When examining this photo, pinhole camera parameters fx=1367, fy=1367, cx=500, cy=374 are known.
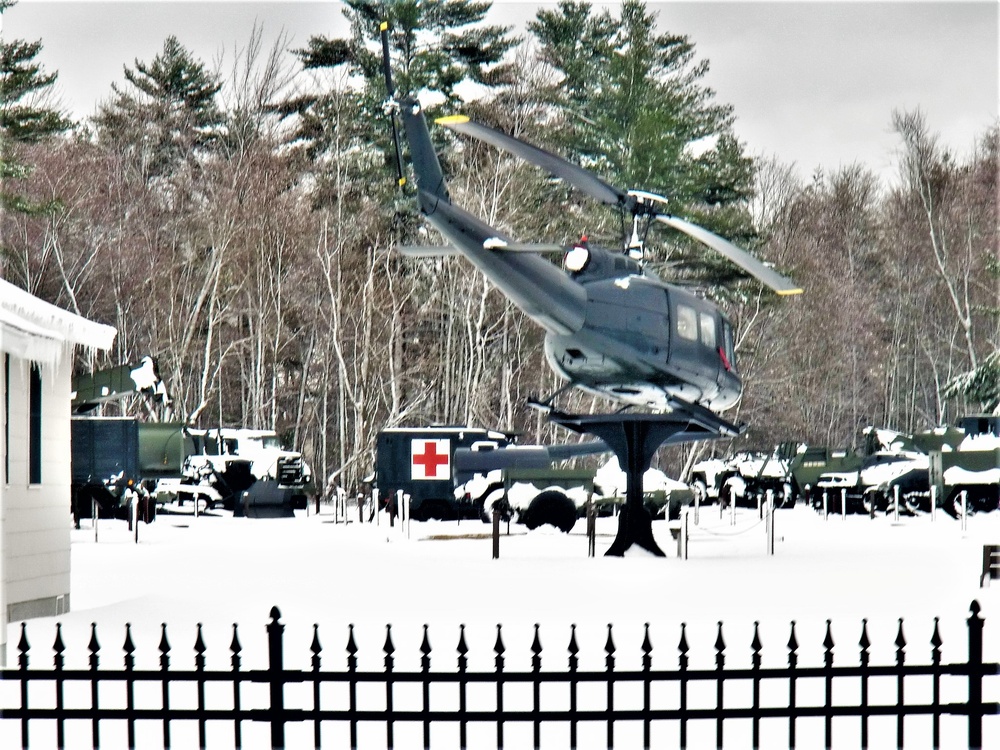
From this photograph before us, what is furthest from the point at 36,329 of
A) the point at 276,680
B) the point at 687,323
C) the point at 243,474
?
the point at 243,474

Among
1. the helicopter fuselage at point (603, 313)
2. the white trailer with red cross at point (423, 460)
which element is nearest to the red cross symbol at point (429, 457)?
the white trailer with red cross at point (423, 460)

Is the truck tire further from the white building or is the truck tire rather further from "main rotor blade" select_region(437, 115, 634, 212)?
the white building

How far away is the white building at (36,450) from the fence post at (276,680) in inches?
209

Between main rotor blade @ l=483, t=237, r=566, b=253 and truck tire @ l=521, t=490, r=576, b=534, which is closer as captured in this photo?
main rotor blade @ l=483, t=237, r=566, b=253

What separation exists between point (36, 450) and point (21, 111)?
86.0ft

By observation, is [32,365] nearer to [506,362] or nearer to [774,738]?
[774,738]

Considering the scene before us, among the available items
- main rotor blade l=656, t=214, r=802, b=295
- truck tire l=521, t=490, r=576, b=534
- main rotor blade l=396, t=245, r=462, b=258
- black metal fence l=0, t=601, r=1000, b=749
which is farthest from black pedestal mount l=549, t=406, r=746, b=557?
black metal fence l=0, t=601, r=1000, b=749

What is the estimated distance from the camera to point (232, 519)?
3114cm

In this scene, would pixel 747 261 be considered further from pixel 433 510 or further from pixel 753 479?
pixel 753 479

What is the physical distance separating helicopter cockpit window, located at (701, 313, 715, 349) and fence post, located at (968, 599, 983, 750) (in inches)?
555

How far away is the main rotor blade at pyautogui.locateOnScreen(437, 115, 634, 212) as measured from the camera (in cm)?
1673

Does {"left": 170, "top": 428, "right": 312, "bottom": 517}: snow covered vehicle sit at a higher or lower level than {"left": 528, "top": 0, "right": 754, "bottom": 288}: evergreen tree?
lower

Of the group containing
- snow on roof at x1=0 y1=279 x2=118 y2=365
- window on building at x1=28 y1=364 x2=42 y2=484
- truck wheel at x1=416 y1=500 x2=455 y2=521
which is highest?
snow on roof at x1=0 y1=279 x2=118 y2=365

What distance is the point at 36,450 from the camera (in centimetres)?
1195
